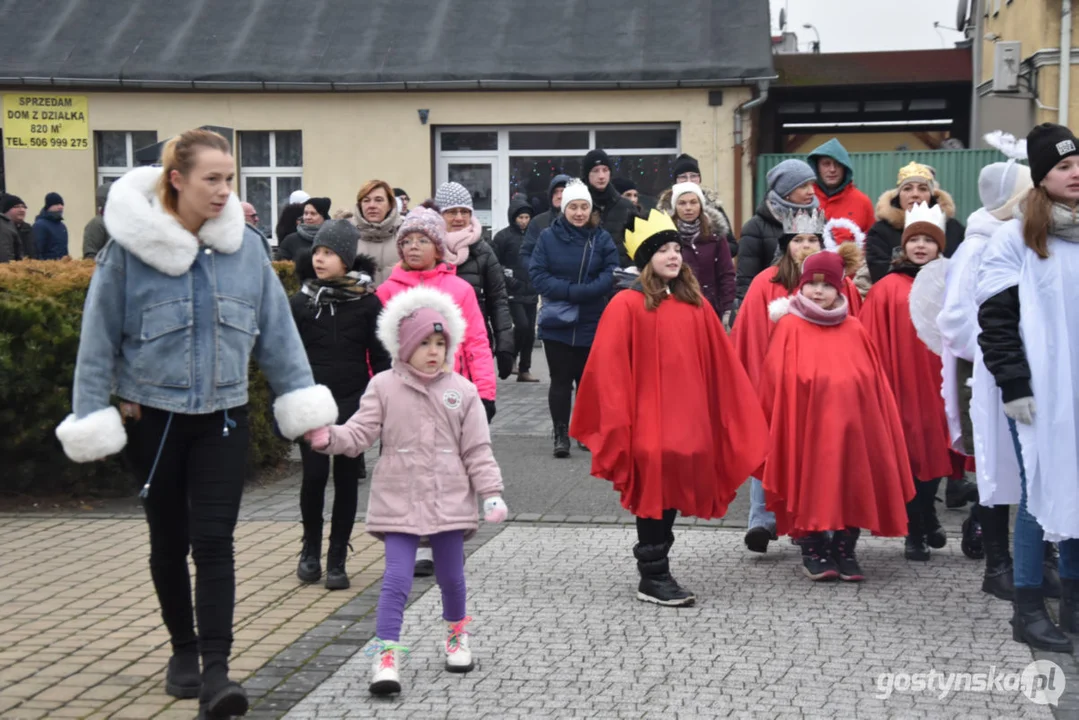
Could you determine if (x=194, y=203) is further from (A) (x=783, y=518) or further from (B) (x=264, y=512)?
(B) (x=264, y=512)

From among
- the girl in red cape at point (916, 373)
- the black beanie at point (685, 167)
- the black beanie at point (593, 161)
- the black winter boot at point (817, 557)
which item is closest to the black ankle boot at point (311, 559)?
the black winter boot at point (817, 557)

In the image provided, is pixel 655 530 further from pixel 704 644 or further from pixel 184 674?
pixel 184 674

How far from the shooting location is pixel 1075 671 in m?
5.26

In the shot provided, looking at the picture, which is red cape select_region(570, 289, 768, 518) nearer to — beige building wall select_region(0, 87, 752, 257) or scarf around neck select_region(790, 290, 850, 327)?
scarf around neck select_region(790, 290, 850, 327)

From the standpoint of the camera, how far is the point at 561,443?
10398 mm

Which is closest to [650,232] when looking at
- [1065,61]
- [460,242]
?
[460,242]

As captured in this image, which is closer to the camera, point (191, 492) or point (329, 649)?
point (191, 492)

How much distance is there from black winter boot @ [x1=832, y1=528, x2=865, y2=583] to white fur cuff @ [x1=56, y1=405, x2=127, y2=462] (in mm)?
3547

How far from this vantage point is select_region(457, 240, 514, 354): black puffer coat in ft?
28.2

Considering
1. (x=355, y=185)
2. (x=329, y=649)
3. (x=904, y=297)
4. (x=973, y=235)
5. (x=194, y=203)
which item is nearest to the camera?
(x=194, y=203)

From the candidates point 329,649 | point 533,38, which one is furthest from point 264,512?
point 533,38

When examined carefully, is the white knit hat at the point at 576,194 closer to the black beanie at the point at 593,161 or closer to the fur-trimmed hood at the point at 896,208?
the black beanie at the point at 593,161

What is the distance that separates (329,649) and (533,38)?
58.8 ft

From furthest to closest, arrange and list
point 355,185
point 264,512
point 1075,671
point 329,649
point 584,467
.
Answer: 1. point 355,185
2. point 584,467
3. point 264,512
4. point 329,649
5. point 1075,671
